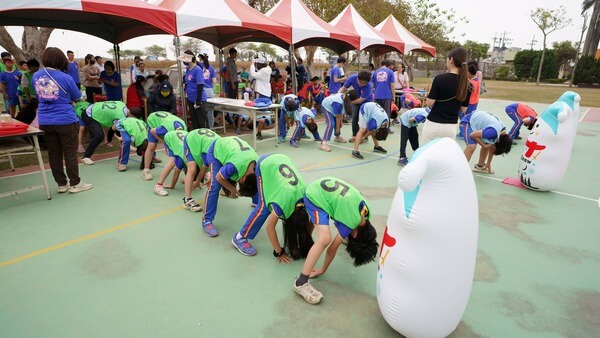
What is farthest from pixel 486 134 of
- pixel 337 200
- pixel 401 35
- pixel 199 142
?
pixel 401 35

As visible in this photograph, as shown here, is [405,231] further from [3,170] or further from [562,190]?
[3,170]

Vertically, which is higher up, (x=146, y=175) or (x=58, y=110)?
(x=58, y=110)

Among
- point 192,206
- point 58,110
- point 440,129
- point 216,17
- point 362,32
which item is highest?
point 362,32

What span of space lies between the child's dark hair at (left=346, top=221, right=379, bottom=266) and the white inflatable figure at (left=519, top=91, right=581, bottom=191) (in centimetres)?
360

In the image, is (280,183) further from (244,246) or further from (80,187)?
(80,187)

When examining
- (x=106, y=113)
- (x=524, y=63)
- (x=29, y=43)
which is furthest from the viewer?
(x=524, y=63)

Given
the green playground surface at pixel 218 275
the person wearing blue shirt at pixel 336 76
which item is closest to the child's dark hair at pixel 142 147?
the green playground surface at pixel 218 275

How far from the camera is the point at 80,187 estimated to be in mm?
4547

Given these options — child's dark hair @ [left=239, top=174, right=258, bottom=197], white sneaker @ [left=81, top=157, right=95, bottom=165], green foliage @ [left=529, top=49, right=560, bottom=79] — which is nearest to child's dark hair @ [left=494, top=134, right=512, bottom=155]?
child's dark hair @ [left=239, top=174, right=258, bottom=197]

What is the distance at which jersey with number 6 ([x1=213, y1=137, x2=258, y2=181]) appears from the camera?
3008 mm

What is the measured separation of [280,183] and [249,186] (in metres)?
0.44

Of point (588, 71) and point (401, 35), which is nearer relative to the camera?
point (401, 35)

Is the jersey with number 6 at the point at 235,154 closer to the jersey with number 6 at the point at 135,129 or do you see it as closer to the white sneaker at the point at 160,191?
Result: the white sneaker at the point at 160,191

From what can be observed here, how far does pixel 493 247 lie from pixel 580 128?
9501 mm
